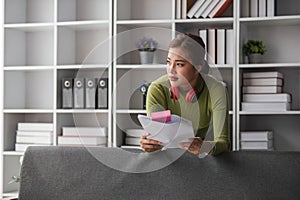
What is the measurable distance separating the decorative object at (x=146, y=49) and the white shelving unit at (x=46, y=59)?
0.78 feet

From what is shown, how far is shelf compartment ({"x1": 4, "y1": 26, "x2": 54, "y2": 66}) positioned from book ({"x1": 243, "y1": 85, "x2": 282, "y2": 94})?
5.29 feet

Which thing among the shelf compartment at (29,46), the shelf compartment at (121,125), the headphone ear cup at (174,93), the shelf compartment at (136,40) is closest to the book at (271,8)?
the shelf compartment at (136,40)

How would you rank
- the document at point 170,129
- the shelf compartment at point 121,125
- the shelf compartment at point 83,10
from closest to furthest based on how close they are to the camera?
the document at point 170,129, the shelf compartment at point 121,125, the shelf compartment at point 83,10

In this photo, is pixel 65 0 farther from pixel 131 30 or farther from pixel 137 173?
pixel 137 173

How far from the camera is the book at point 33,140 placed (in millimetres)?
4609

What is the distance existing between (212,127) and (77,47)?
2146mm

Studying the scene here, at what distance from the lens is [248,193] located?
274 centimetres

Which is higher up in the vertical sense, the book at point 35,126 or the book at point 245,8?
the book at point 245,8

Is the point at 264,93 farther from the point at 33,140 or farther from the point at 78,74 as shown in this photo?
the point at 33,140

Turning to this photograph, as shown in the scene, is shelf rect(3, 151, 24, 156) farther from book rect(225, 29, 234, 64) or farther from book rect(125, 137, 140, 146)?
book rect(225, 29, 234, 64)

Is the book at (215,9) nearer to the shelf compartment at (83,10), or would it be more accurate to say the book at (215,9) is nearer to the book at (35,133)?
the shelf compartment at (83,10)

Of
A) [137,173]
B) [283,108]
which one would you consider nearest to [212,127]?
[137,173]

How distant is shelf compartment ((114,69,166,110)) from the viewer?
3781 millimetres

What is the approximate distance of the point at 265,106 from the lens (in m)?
4.17
